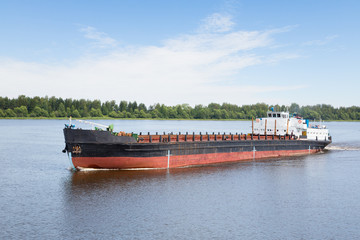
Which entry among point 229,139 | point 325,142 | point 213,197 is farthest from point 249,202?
point 325,142

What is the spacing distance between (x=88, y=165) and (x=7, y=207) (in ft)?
35.1

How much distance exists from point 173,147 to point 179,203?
37.4ft

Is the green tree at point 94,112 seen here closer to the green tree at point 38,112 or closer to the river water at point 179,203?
the green tree at point 38,112

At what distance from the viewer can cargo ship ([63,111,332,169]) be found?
103ft

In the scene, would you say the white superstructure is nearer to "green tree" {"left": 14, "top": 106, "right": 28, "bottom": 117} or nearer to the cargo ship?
the cargo ship

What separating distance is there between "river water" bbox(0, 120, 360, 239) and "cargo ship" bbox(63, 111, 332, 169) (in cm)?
119

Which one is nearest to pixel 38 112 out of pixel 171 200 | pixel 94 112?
pixel 94 112

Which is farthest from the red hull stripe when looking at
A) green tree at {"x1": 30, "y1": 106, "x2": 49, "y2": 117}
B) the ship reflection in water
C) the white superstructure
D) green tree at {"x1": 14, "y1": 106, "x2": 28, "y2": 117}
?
green tree at {"x1": 14, "y1": 106, "x2": 28, "y2": 117}

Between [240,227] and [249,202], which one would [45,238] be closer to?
[240,227]

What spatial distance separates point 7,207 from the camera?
858 inches

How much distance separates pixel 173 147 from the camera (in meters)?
34.5

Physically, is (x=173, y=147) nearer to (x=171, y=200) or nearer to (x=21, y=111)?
(x=171, y=200)

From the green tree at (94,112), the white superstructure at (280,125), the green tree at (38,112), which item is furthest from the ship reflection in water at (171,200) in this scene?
the green tree at (94,112)

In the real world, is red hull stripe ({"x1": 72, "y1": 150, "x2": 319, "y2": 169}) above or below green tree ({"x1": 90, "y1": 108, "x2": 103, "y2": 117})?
below
